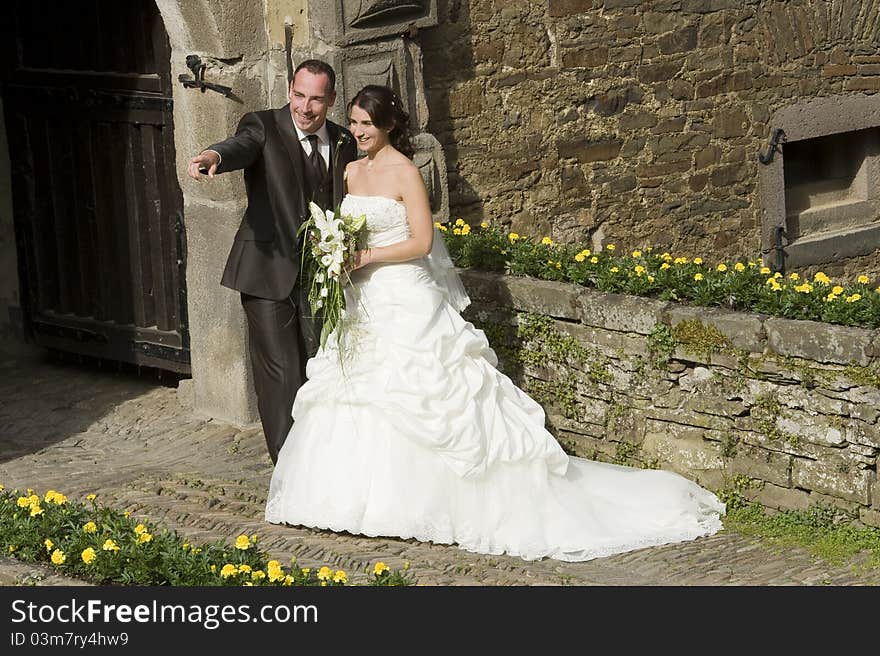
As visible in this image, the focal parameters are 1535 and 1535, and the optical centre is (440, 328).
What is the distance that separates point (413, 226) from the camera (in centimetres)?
651

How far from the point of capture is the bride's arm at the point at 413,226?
21.3 feet

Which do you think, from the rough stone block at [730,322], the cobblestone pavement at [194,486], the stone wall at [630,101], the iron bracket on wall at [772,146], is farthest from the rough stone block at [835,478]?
the iron bracket on wall at [772,146]

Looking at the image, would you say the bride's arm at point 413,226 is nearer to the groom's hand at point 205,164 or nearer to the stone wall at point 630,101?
the groom's hand at point 205,164

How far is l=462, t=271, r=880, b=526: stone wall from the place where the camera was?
6.33 m

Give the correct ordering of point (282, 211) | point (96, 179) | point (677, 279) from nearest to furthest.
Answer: point (282, 211), point (677, 279), point (96, 179)

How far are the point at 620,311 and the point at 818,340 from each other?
998mm

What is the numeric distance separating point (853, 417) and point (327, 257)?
2.27 metres

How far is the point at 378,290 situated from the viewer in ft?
21.6

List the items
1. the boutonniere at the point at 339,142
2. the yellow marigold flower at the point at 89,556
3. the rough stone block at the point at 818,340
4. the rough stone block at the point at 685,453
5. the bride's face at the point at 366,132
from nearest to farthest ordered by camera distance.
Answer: the yellow marigold flower at the point at 89,556 → the rough stone block at the point at 818,340 → the bride's face at the point at 366,132 → the rough stone block at the point at 685,453 → the boutonniere at the point at 339,142

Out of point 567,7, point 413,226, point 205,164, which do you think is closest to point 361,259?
point 413,226

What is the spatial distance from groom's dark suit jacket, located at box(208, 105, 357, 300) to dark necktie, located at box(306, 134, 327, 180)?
25 mm

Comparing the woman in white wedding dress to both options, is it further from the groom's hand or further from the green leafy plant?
the green leafy plant

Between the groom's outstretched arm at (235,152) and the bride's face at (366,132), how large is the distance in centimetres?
50

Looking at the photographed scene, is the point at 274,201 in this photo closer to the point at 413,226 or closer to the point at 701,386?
the point at 413,226
